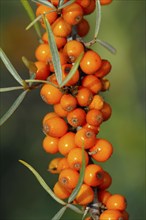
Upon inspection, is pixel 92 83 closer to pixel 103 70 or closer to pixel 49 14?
pixel 103 70

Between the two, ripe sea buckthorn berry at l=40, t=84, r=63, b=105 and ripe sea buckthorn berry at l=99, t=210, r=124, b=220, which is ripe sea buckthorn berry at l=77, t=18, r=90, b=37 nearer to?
ripe sea buckthorn berry at l=40, t=84, r=63, b=105

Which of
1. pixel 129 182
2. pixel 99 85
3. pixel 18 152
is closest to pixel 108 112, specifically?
pixel 99 85

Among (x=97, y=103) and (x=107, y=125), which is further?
(x=107, y=125)

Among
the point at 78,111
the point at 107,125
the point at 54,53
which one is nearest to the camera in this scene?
the point at 54,53

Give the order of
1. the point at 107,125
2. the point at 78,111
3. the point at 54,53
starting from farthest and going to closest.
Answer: the point at 107,125 < the point at 78,111 < the point at 54,53

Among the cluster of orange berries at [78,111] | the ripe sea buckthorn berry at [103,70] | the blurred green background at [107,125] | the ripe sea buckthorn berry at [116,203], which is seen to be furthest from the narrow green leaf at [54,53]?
the blurred green background at [107,125]

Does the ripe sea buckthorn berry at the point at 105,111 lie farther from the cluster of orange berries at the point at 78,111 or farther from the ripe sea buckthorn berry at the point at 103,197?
the ripe sea buckthorn berry at the point at 103,197

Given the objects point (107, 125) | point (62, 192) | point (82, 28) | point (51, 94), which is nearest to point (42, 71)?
point (51, 94)
